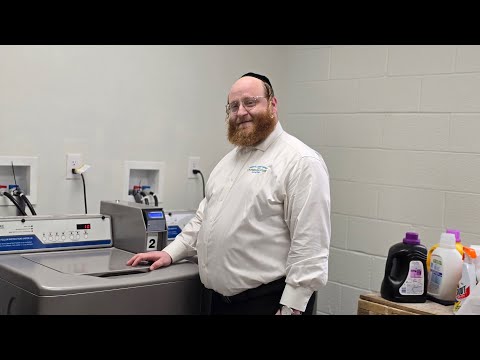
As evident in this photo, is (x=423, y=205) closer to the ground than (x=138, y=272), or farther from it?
farther from it

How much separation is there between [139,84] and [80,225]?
78 cm

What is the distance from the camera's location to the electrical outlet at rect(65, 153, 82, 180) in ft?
7.93

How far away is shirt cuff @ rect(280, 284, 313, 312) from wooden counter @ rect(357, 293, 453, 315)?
23 centimetres

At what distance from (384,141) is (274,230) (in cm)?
113

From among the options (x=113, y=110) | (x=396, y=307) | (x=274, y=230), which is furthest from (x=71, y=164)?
(x=396, y=307)

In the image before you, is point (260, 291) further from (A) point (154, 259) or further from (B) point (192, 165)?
(B) point (192, 165)

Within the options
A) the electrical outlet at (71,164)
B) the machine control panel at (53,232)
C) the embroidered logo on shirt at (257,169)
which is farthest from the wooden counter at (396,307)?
the electrical outlet at (71,164)

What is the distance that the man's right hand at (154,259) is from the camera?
2.01 meters

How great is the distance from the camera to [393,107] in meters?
2.76

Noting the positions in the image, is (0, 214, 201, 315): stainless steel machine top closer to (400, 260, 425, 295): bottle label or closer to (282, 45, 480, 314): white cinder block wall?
(400, 260, 425, 295): bottle label
